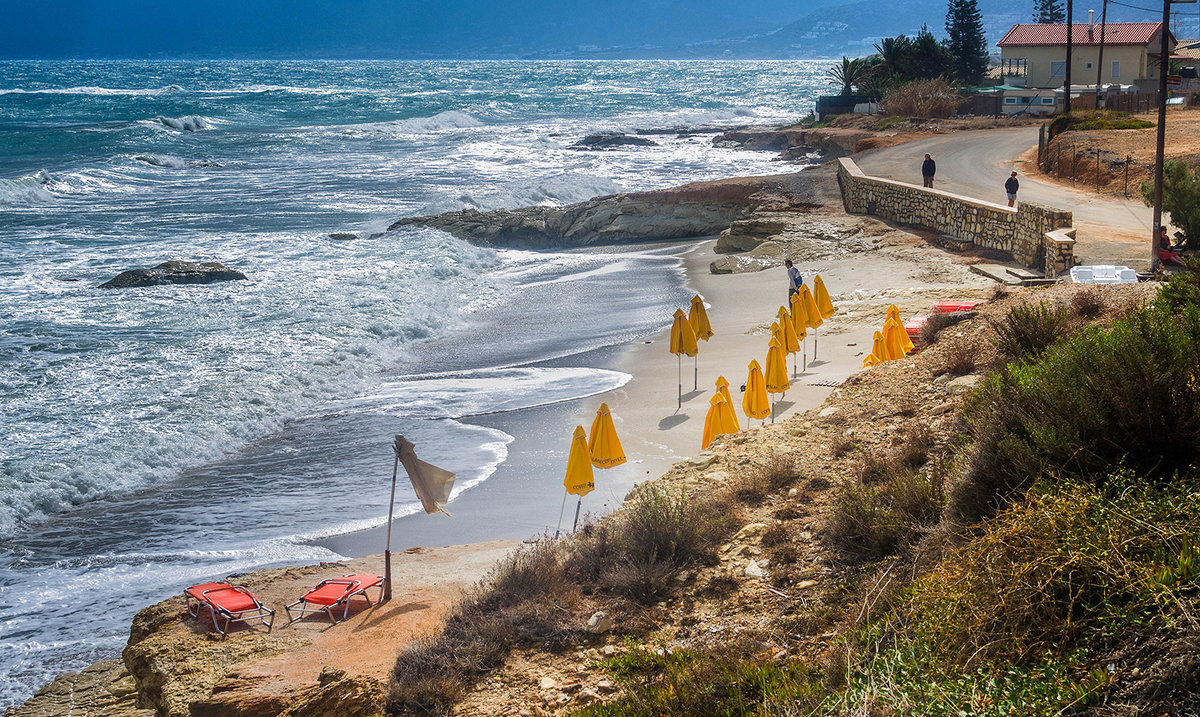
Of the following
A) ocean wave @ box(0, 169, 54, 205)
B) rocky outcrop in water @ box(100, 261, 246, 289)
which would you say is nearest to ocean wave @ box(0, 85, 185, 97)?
ocean wave @ box(0, 169, 54, 205)

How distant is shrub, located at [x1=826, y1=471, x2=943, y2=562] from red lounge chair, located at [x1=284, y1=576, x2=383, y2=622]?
374cm

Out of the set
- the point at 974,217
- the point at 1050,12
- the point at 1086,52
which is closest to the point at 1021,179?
the point at 974,217

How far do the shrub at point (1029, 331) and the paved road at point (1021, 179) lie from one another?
25.1 ft

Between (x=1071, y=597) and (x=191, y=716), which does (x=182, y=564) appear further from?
(x=1071, y=597)

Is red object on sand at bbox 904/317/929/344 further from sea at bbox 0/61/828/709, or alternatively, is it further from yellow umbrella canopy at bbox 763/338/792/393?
sea at bbox 0/61/828/709

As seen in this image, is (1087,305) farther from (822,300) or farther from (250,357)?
(250,357)

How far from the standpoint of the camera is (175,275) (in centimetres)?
2172

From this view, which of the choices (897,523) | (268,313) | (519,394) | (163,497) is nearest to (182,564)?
(163,497)

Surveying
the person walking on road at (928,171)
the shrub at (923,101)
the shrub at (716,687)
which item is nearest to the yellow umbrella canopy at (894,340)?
the shrub at (716,687)

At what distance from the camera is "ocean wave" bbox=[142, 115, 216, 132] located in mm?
62919

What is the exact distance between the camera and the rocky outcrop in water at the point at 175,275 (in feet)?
70.2

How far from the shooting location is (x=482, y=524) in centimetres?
978

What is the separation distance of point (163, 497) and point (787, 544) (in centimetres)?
797

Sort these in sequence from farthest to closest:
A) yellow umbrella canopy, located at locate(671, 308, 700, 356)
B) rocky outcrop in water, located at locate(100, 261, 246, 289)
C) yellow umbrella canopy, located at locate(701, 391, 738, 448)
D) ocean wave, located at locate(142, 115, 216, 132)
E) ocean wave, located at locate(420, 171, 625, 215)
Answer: ocean wave, located at locate(142, 115, 216, 132) < ocean wave, located at locate(420, 171, 625, 215) < rocky outcrop in water, located at locate(100, 261, 246, 289) < yellow umbrella canopy, located at locate(671, 308, 700, 356) < yellow umbrella canopy, located at locate(701, 391, 738, 448)
